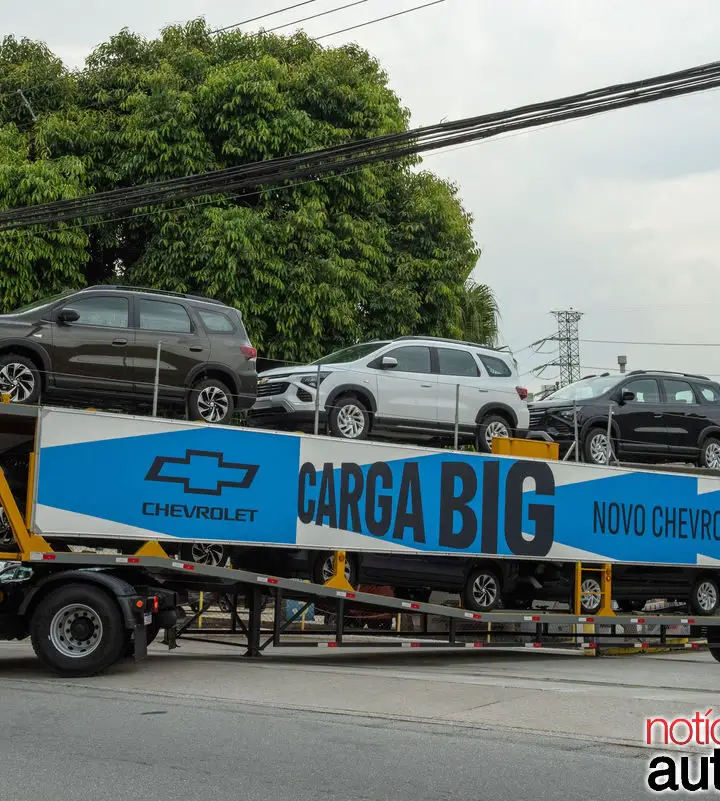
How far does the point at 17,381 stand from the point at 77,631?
10.3 feet

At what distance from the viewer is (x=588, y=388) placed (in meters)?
19.8

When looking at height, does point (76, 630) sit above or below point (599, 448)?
below

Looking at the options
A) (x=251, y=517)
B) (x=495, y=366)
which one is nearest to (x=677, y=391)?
(x=495, y=366)

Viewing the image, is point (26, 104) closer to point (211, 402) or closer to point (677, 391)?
point (211, 402)

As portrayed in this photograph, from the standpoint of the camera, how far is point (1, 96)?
Answer: 26844mm

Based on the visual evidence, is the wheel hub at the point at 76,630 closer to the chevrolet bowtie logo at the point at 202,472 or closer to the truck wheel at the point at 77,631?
the truck wheel at the point at 77,631

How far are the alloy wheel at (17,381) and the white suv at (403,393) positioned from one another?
371cm

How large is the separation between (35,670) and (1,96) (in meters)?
17.3

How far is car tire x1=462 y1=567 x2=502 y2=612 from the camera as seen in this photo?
16236 millimetres

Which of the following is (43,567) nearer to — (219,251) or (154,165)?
(219,251)

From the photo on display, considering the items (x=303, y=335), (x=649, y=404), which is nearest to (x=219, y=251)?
(x=303, y=335)

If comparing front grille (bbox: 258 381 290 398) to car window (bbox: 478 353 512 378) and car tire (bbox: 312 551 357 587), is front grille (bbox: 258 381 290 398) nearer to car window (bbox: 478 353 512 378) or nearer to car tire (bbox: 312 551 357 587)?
car tire (bbox: 312 551 357 587)

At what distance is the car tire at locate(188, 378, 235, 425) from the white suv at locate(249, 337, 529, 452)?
1.23 m

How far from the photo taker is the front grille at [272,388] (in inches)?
655
